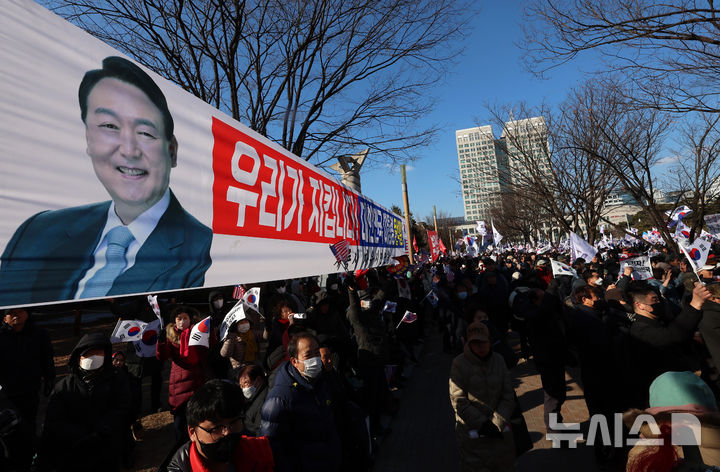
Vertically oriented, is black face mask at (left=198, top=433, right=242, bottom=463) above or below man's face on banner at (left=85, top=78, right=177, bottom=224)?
below

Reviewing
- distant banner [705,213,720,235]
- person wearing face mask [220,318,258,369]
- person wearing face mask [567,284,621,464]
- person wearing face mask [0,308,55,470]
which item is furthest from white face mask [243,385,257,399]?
distant banner [705,213,720,235]

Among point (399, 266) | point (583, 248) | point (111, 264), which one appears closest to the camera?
point (111, 264)

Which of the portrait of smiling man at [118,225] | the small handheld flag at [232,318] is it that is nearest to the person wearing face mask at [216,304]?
the small handheld flag at [232,318]

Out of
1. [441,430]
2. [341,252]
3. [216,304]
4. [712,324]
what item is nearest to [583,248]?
[712,324]

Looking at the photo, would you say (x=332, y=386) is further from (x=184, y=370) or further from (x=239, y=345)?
(x=239, y=345)

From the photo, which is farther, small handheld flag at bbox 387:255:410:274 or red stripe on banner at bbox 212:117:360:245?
small handheld flag at bbox 387:255:410:274

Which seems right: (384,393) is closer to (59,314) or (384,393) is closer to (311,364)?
(311,364)

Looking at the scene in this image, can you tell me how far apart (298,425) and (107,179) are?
2085mm

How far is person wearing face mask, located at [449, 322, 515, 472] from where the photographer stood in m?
3.22

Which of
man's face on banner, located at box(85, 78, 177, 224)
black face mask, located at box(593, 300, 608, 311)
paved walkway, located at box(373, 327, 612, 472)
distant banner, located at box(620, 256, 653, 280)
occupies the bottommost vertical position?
paved walkway, located at box(373, 327, 612, 472)

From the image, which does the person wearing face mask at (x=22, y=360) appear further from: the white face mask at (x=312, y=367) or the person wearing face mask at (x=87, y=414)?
the white face mask at (x=312, y=367)

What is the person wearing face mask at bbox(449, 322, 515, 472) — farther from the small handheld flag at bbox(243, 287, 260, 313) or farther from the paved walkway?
the small handheld flag at bbox(243, 287, 260, 313)

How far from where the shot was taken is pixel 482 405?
333 centimetres

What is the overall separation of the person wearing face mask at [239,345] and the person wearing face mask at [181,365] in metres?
0.32
